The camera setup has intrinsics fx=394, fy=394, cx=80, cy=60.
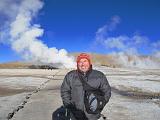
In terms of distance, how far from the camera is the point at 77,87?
714 centimetres

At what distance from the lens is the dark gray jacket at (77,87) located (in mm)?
7098

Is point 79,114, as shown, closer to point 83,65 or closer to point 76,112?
point 76,112

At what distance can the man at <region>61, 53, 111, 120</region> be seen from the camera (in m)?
7.08

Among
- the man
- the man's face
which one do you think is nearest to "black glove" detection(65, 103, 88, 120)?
the man

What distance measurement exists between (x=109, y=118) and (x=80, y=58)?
19.9ft

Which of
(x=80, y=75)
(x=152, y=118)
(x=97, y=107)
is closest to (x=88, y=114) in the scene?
(x=97, y=107)

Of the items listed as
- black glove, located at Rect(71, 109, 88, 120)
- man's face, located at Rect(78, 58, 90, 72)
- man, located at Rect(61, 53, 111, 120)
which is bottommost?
black glove, located at Rect(71, 109, 88, 120)

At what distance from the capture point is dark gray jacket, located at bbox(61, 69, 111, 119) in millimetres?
7098

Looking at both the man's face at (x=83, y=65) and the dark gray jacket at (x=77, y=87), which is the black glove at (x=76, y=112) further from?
the man's face at (x=83, y=65)

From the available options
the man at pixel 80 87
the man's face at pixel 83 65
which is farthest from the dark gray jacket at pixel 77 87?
the man's face at pixel 83 65

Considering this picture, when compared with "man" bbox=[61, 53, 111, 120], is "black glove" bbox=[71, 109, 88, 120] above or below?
below

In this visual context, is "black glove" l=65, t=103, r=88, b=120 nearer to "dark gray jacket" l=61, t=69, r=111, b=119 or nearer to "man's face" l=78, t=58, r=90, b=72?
"dark gray jacket" l=61, t=69, r=111, b=119

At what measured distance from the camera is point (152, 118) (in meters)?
13.1

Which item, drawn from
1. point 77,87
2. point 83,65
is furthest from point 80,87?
point 83,65
